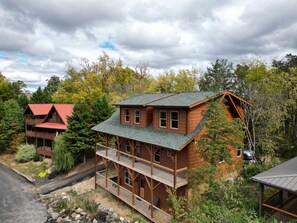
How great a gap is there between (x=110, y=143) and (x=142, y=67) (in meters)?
28.2

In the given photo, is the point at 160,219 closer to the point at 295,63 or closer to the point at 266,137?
the point at 266,137

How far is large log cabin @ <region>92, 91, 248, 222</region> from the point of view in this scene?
49.0 feet

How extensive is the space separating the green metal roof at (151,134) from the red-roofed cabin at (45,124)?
1286 cm

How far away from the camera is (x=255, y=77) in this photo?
27.3m

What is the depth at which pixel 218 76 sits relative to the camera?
4166 centimetres

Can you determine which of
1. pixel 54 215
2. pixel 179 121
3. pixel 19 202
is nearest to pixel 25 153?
pixel 19 202

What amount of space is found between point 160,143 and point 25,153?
27.9m

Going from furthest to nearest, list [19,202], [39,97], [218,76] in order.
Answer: [39,97] → [218,76] → [19,202]

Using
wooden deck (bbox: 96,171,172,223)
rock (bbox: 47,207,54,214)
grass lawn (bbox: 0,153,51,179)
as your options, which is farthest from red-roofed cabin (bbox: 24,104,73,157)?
wooden deck (bbox: 96,171,172,223)

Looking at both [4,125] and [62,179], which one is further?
[4,125]

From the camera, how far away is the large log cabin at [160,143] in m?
14.9

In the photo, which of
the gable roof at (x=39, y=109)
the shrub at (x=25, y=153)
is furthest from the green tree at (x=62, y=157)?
the gable roof at (x=39, y=109)

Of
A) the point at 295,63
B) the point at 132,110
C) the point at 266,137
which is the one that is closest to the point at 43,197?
the point at 132,110

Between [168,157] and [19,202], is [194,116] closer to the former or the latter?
[168,157]
